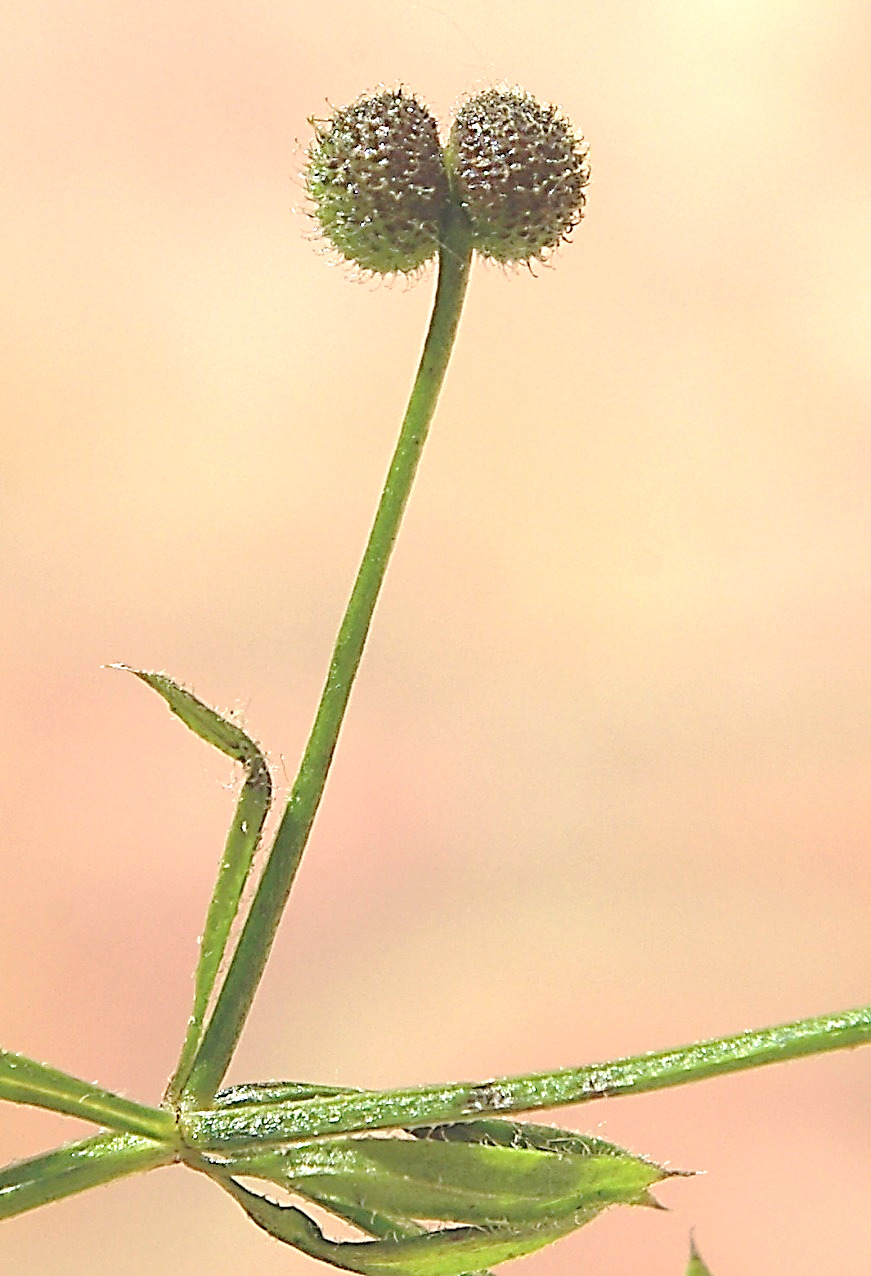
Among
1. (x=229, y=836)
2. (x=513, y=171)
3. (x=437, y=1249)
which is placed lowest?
(x=437, y=1249)

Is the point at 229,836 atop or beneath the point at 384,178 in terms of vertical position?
beneath

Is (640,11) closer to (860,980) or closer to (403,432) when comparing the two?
(860,980)

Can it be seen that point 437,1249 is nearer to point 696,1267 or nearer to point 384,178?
point 696,1267

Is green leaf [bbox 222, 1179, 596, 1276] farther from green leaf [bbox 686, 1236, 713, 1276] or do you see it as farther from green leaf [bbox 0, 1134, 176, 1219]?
green leaf [bbox 686, 1236, 713, 1276]

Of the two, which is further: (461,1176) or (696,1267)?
(696,1267)

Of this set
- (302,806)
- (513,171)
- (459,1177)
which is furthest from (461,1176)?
(513,171)

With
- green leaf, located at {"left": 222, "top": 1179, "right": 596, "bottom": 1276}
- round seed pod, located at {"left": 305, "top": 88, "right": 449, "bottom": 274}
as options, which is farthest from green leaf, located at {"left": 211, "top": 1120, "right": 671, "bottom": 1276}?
round seed pod, located at {"left": 305, "top": 88, "right": 449, "bottom": 274}

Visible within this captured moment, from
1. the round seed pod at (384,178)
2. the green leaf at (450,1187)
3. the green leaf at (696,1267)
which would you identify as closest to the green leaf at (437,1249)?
the green leaf at (450,1187)
